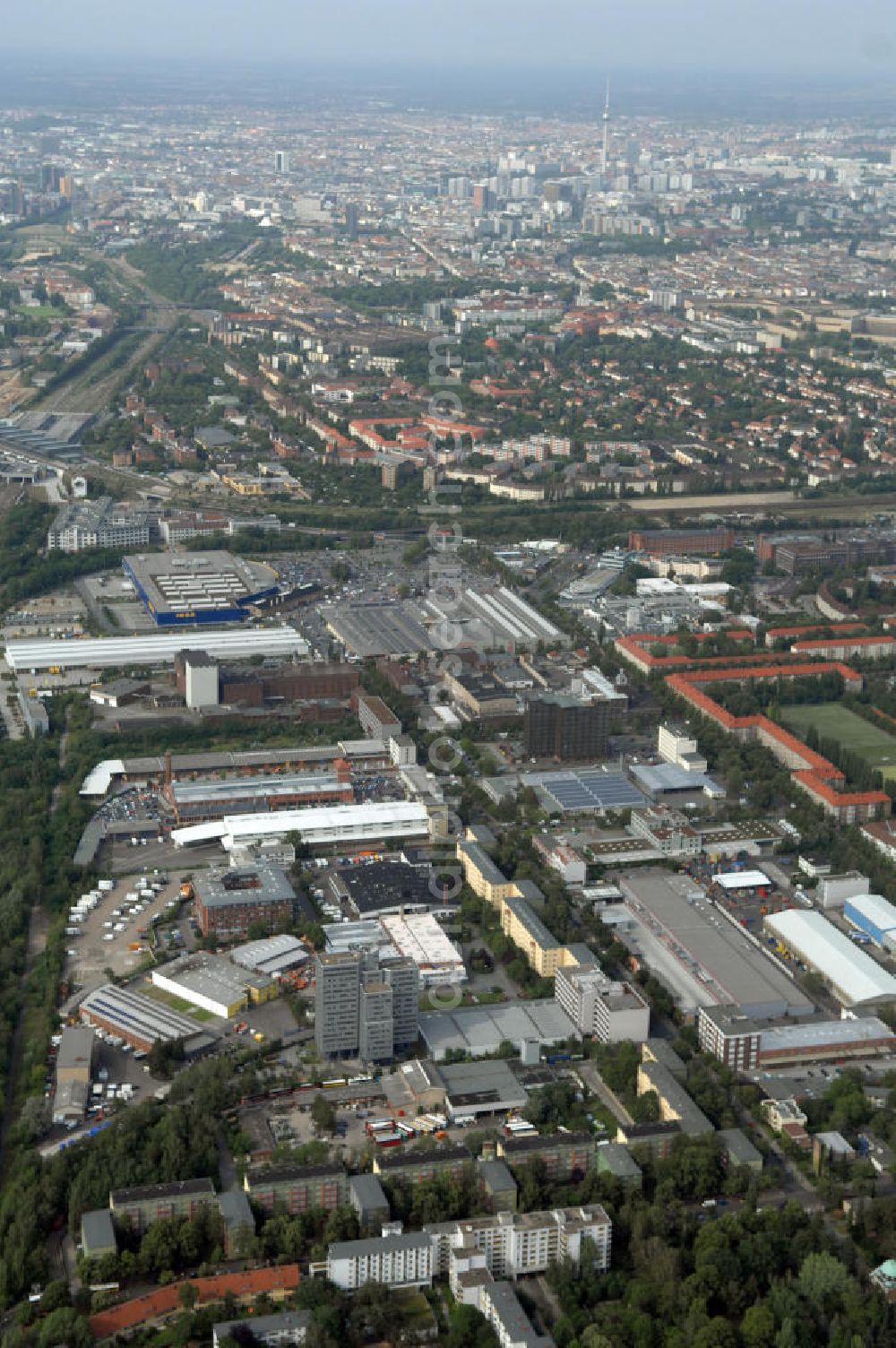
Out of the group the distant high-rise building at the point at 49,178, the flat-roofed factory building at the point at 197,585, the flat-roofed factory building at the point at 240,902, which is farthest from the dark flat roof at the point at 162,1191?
the distant high-rise building at the point at 49,178

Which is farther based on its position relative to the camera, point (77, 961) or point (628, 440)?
point (628, 440)

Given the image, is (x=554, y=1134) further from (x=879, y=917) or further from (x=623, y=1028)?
(x=879, y=917)

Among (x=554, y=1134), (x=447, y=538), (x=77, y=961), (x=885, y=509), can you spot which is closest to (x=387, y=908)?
(x=77, y=961)

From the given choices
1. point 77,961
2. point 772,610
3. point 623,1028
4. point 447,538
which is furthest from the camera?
point 447,538

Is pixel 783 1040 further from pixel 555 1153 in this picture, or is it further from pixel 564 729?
pixel 564 729

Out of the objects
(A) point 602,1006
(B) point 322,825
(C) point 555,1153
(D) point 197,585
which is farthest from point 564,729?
(C) point 555,1153

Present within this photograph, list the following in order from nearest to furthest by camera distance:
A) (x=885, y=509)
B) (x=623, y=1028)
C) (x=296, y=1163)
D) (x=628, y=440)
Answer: (x=296, y=1163) < (x=623, y=1028) < (x=885, y=509) < (x=628, y=440)

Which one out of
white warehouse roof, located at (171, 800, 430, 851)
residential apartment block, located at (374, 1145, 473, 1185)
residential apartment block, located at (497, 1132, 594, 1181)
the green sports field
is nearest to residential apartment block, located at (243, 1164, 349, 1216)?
residential apartment block, located at (374, 1145, 473, 1185)
